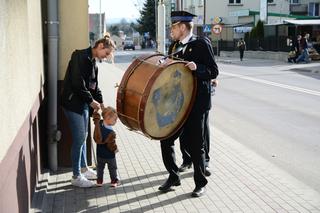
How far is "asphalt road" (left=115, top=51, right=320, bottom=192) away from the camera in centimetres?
791

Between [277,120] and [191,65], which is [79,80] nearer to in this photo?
[191,65]

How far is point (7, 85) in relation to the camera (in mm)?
3193

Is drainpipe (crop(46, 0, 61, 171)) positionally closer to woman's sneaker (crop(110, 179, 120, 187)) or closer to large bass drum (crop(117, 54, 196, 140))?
woman's sneaker (crop(110, 179, 120, 187))

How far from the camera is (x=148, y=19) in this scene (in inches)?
3575

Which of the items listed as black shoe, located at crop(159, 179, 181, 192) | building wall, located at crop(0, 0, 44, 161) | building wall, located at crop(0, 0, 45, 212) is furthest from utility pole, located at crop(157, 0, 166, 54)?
building wall, located at crop(0, 0, 44, 161)

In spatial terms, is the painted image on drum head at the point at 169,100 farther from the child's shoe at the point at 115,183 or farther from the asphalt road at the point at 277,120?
the asphalt road at the point at 277,120

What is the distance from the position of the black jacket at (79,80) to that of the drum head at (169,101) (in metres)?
0.87

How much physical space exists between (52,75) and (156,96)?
1972mm

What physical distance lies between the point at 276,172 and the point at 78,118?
9.15 ft

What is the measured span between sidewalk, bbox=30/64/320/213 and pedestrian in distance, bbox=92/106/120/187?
0.31m

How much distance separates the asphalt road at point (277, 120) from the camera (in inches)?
311

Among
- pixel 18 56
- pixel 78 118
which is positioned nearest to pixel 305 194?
pixel 78 118

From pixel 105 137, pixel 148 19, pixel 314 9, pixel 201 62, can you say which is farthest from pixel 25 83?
pixel 148 19

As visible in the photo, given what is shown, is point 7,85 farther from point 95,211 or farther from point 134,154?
point 134,154
